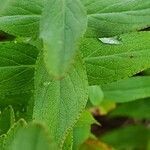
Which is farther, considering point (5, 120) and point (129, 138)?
point (129, 138)

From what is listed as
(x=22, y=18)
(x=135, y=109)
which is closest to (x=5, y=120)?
(x=22, y=18)

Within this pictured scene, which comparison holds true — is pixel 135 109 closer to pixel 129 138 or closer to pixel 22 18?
pixel 129 138

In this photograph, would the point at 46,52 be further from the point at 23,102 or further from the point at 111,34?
the point at 23,102

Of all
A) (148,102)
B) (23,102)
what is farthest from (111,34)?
(148,102)

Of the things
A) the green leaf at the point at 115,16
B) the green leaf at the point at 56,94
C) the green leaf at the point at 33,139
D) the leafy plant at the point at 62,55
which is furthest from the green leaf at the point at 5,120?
the green leaf at the point at 33,139

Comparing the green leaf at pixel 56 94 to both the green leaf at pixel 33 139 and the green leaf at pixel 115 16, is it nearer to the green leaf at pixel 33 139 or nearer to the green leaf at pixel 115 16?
the green leaf at pixel 115 16
